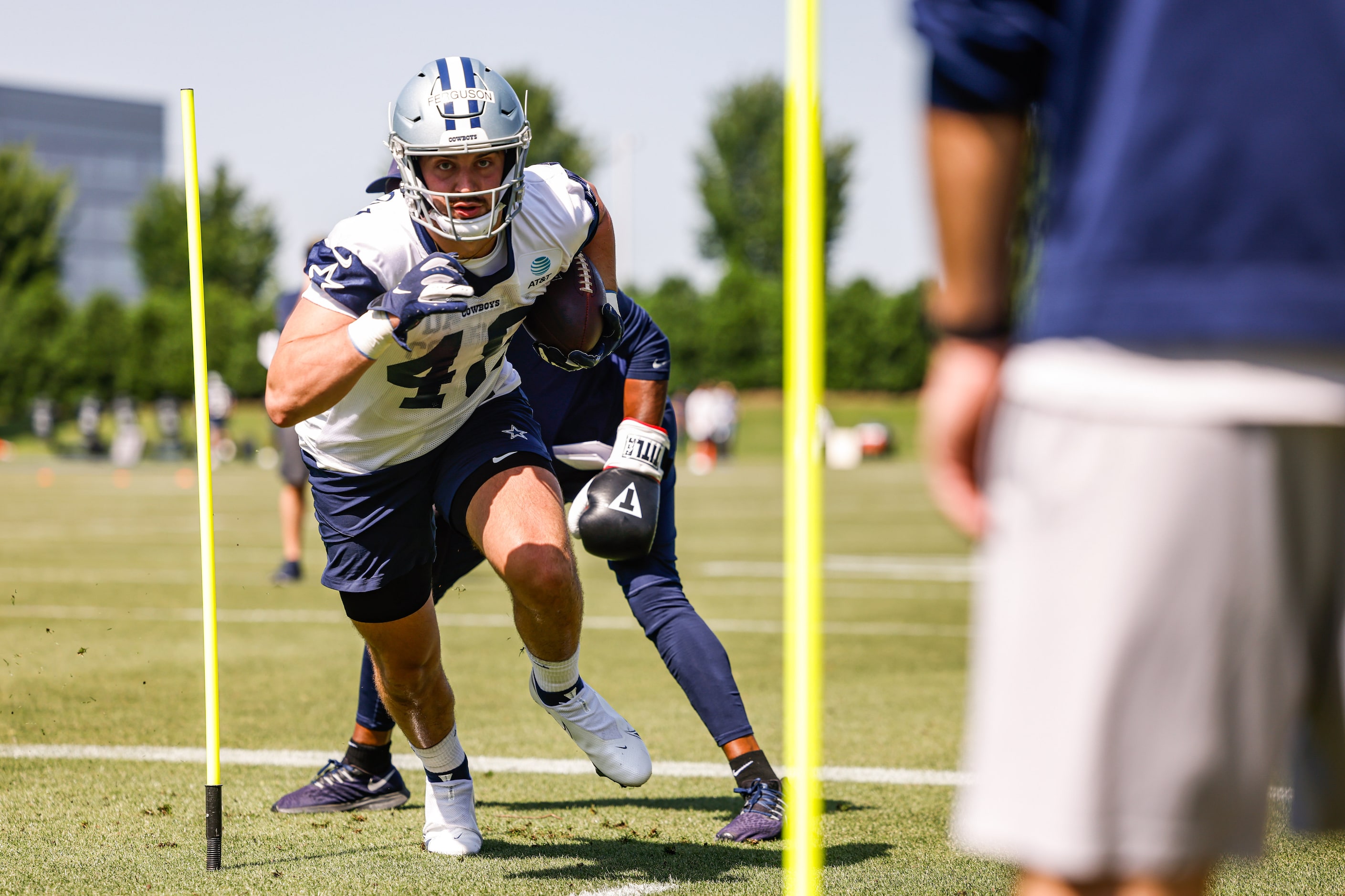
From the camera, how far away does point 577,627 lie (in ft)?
12.2

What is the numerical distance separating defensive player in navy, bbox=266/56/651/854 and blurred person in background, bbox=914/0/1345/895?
6.54 feet

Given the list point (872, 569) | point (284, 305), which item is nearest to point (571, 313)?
point (284, 305)

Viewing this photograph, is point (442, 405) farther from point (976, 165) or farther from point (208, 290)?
point (208, 290)

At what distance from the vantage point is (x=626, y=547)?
4.08 meters

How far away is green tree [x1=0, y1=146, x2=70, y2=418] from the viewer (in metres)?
45.7

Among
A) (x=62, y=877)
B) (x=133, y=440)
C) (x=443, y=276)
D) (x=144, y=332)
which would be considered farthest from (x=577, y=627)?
(x=144, y=332)

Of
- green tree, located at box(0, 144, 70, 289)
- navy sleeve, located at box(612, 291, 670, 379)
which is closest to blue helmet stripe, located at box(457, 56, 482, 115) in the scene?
navy sleeve, located at box(612, 291, 670, 379)

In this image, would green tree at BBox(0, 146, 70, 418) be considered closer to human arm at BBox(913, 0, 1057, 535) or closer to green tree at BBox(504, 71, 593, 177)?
green tree at BBox(504, 71, 593, 177)

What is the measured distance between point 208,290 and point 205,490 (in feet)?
156

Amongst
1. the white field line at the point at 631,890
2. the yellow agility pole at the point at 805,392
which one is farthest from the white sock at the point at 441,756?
the yellow agility pole at the point at 805,392

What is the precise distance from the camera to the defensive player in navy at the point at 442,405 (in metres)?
3.31

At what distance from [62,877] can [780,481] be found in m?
21.9

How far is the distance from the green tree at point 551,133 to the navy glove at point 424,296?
59.6 m

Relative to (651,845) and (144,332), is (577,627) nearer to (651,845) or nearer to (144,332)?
(651,845)
